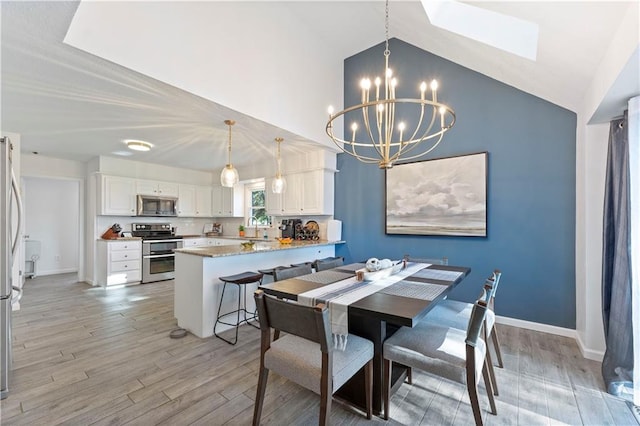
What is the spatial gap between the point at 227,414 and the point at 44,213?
737 cm

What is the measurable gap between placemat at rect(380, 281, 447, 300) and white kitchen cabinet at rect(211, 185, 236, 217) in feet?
16.7

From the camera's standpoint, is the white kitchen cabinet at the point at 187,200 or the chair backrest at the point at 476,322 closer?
the chair backrest at the point at 476,322

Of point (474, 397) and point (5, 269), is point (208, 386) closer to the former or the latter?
point (5, 269)

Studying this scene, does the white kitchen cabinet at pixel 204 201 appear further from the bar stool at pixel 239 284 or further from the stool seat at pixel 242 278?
the stool seat at pixel 242 278

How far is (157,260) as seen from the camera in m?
5.54

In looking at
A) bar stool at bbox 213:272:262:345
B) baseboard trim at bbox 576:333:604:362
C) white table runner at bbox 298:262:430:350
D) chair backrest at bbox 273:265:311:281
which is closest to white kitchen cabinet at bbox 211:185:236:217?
bar stool at bbox 213:272:262:345

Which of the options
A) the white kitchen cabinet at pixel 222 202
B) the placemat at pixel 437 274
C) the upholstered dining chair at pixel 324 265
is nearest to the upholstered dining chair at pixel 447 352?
the placemat at pixel 437 274

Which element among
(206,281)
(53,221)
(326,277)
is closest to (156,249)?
(53,221)

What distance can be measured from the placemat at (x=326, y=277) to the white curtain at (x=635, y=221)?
1947 millimetres

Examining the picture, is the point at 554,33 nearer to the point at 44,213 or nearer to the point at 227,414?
the point at 227,414

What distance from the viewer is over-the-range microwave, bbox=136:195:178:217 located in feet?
18.2

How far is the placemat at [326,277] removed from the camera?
2.18 metres

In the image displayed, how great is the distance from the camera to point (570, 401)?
1913 millimetres

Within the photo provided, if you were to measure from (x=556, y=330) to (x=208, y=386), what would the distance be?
3.52 meters
